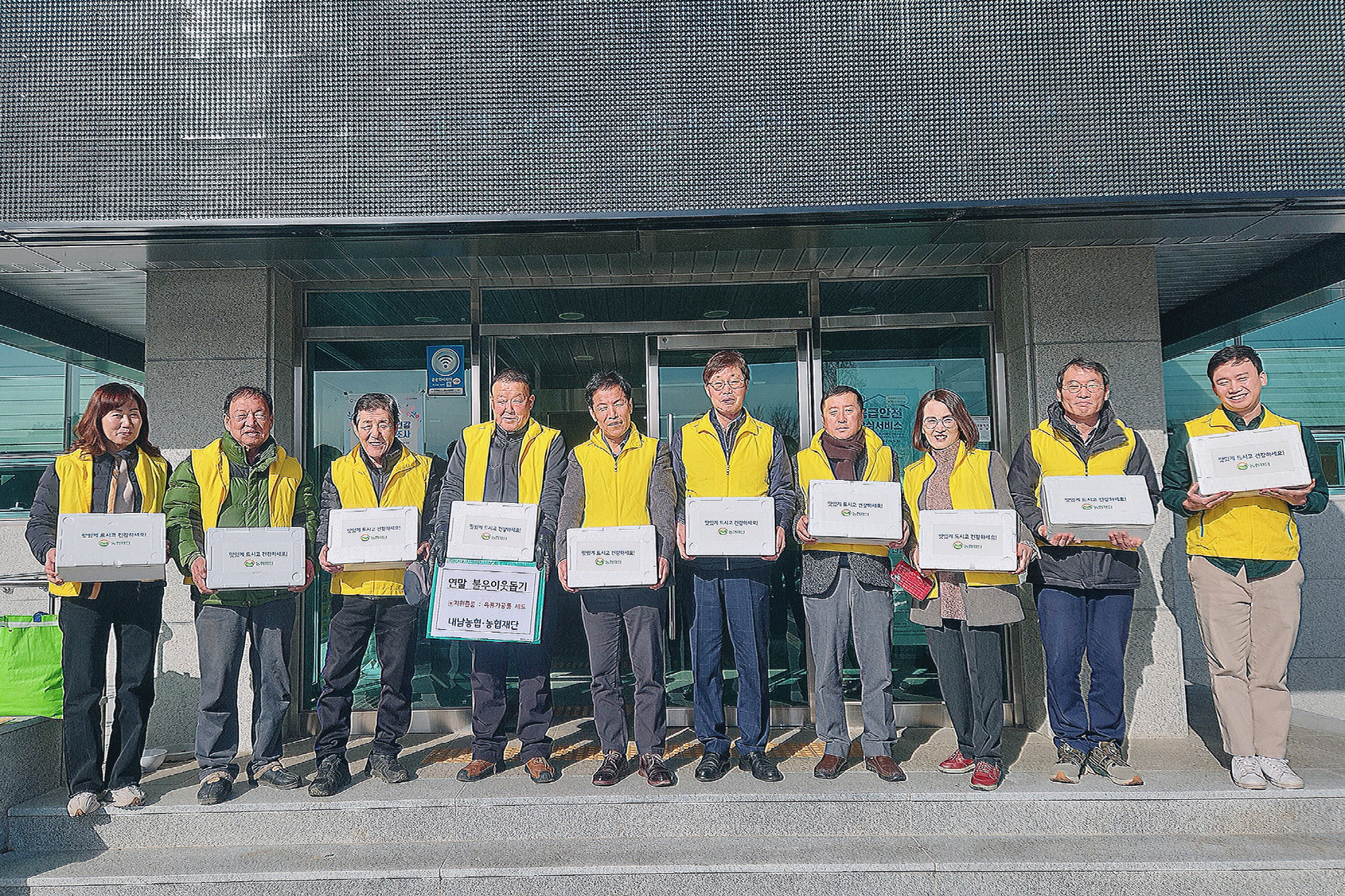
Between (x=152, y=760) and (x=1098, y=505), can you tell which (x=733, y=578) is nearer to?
(x=1098, y=505)

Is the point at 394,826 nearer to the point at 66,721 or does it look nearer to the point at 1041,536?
the point at 66,721

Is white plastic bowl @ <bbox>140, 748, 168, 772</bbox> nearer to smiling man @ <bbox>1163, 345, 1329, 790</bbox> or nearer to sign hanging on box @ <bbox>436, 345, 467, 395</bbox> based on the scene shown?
sign hanging on box @ <bbox>436, 345, 467, 395</bbox>

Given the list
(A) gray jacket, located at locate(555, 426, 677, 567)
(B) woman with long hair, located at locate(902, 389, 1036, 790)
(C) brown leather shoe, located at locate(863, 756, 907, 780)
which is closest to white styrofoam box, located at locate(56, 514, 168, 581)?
(A) gray jacket, located at locate(555, 426, 677, 567)

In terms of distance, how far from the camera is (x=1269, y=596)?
4023 millimetres

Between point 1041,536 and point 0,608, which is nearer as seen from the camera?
point 1041,536

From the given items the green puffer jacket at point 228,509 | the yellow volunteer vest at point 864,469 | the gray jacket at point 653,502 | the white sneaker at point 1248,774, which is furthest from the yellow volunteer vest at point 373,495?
the white sneaker at point 1248,774

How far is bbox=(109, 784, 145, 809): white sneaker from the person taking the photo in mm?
3854

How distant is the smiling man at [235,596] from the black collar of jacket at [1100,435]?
361cm

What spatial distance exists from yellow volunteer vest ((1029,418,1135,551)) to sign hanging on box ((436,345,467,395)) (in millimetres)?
3377

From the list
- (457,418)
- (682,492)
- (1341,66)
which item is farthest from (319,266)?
(1341,66)

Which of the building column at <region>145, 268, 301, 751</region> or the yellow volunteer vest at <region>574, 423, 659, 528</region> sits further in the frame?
the building column at <region>145, 268, 301, 751</region>

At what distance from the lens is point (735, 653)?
166 inches

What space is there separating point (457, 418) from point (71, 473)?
7.00ft

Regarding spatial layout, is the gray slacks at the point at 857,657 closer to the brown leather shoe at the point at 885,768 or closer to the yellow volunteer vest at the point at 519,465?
the brown leather shoe at the point at 885,768
